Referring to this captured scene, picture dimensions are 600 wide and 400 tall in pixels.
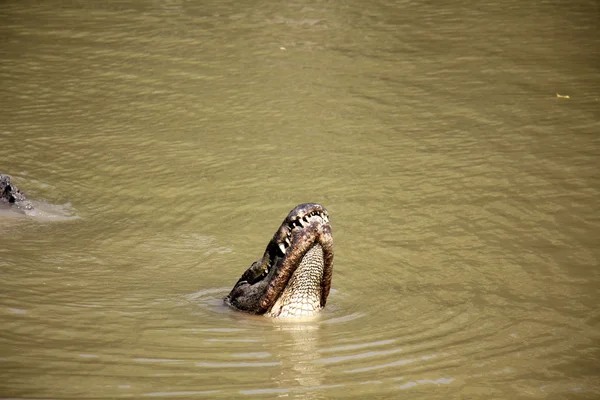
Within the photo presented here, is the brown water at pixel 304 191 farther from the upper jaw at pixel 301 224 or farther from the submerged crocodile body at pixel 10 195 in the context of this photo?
the upper jaw at pixel 301 224

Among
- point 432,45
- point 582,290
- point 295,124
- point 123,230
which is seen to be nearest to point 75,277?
point 123,230

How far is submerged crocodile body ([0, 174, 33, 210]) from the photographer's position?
7.76 metres

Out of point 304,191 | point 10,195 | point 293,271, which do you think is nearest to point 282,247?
point 293,271

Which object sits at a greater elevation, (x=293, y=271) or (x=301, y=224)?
(x=301, y=224)

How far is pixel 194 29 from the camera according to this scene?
14031mm

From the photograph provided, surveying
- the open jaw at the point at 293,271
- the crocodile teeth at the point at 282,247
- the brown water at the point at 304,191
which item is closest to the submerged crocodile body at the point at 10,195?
the brown water at the point at 304,191

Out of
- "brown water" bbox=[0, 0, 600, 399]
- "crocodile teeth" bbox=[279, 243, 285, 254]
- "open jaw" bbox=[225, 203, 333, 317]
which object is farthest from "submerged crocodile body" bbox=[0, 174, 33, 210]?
"crocodile teeth" bbox=[279, 243, 285, 254]

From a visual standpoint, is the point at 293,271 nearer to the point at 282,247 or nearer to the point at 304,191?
the point at 282,247

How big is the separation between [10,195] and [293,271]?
388 centimetres

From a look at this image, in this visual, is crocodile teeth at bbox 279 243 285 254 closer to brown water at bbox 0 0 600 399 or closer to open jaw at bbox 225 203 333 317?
open jaw at bbox 225 203 333 317

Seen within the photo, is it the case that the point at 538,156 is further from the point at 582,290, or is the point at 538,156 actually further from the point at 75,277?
the point at 75,277

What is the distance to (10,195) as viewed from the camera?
7816mm

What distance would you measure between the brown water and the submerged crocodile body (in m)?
0.28

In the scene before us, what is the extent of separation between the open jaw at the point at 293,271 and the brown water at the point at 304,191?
198 millimetres
